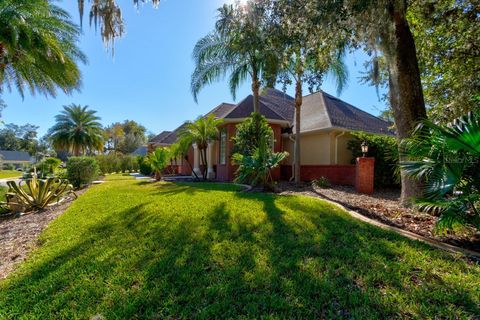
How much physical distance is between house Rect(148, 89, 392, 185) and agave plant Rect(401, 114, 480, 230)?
830cm

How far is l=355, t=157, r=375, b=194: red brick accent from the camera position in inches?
395

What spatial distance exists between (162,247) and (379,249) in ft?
11.3

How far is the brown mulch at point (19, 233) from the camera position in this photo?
162 inches

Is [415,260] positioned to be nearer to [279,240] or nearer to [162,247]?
[279,240]

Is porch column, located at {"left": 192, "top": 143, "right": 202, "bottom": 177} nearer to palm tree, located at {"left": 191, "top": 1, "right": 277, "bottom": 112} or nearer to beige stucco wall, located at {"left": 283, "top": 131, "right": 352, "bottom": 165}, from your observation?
palm tree, located at {"left": 191, "top": 1, "right": 277, "bottom": 112}

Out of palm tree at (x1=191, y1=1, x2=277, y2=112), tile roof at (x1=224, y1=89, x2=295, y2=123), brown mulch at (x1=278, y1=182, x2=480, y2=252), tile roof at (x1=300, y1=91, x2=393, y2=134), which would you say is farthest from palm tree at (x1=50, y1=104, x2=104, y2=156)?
brown mulch at (x1=278, y1=182, x2=480, y2=252)

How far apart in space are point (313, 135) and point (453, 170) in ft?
35.6

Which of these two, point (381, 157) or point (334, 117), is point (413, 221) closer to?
point (381, 157)

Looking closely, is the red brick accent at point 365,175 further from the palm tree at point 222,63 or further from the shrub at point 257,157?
the palm tree at point 222,63

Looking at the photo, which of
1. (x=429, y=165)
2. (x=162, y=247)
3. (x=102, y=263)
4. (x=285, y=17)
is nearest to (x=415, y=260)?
(x=429, y=165)

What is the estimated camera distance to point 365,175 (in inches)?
396

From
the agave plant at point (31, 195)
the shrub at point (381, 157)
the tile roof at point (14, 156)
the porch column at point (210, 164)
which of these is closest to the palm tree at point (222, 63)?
the porch column at point (210, 164)

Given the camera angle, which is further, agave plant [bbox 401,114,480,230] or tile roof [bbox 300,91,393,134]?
tile roof [bbox 300,91,393,134]

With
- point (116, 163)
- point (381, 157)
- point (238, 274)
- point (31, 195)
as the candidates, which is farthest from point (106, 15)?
point (116, 163)
